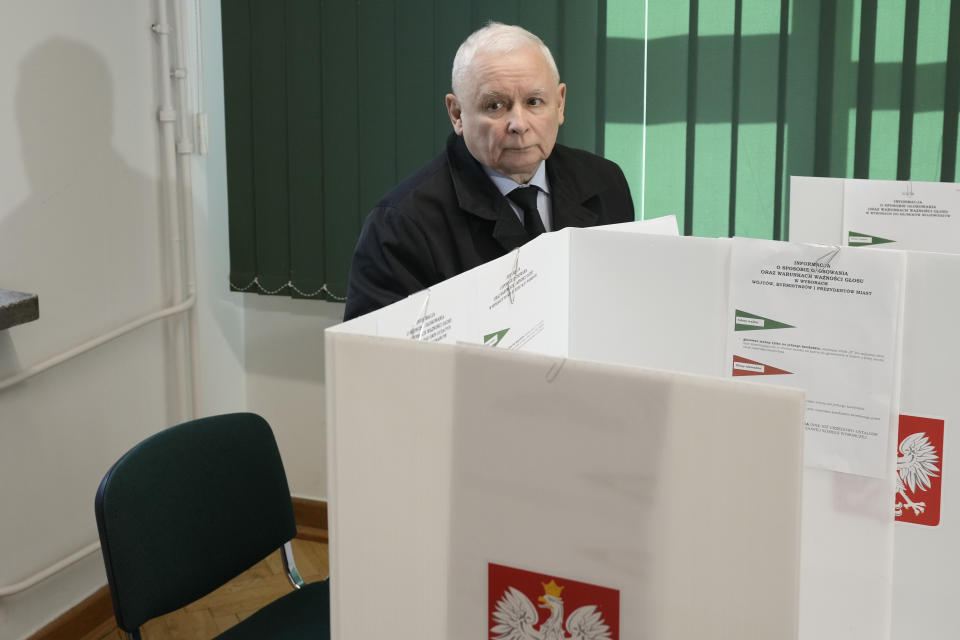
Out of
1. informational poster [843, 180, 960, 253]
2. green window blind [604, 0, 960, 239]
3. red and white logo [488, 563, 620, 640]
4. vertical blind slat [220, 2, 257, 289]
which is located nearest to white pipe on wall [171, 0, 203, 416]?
vertical blind slat [220, 2, 257, 289]

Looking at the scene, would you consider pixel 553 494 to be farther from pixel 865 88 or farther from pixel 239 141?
pixel 239 141

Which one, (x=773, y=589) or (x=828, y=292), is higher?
(x=828, y=292)

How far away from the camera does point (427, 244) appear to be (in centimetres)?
178

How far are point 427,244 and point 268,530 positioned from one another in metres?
0.65

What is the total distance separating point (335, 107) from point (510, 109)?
1.28 metres

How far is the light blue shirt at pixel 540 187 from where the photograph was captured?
73.8 inches

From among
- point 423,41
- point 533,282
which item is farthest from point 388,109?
point 533,282

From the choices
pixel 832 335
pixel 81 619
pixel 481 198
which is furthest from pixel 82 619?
pixel 832 335

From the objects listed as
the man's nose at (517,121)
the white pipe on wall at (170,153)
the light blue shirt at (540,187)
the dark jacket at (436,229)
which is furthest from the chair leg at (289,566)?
the white pipe on wall at (170,153)

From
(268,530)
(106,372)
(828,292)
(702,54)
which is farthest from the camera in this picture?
(106,372)

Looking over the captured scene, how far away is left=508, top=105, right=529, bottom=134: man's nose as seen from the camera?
1.78 meters

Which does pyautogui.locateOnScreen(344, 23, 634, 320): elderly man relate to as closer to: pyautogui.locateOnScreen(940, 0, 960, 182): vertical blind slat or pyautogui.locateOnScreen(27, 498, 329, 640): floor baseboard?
pyautogui.locateOnScreen(940, 0, 960, 182): vertical blind slat

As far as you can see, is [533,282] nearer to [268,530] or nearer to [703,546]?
[703,546]

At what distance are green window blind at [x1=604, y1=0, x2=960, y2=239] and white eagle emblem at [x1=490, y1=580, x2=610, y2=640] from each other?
6.91 feet
